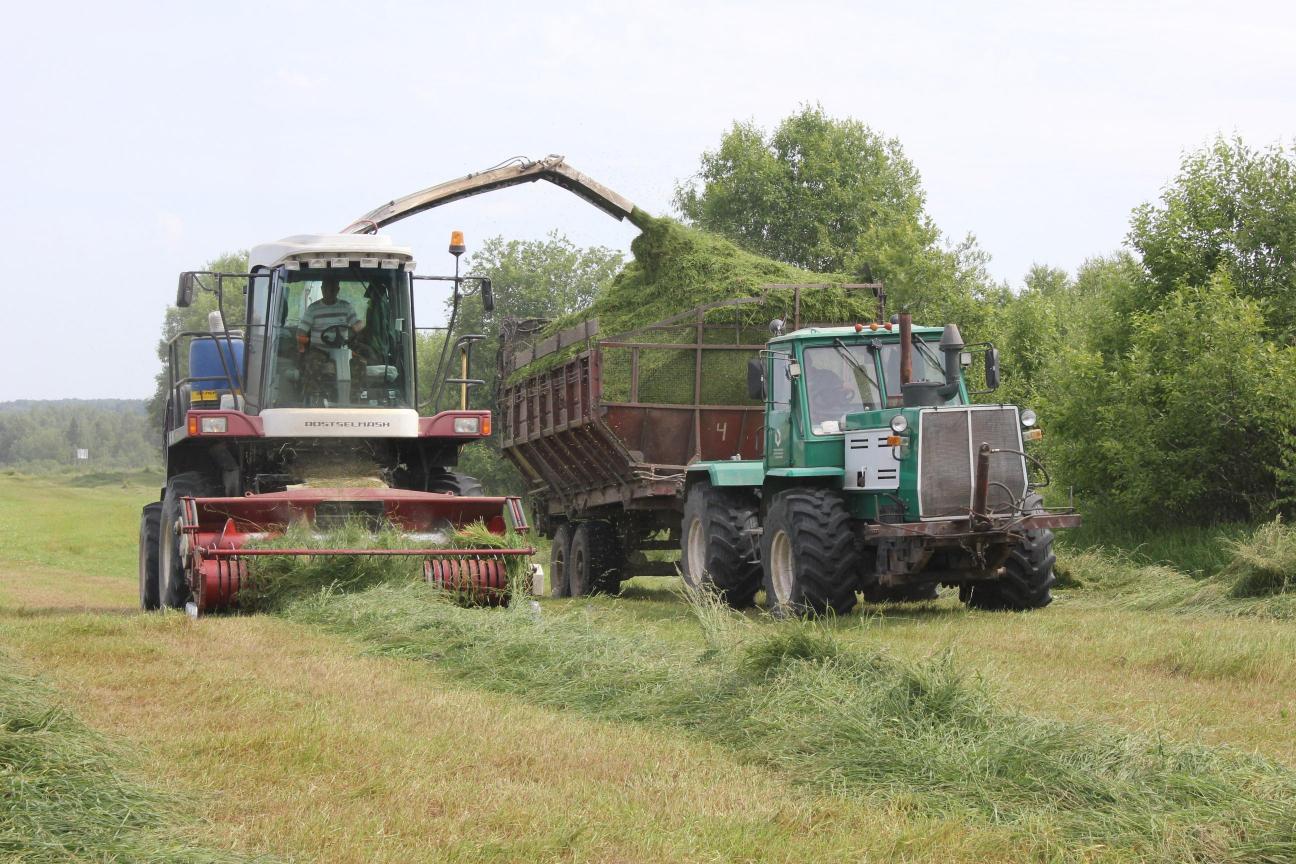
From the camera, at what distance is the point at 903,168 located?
151ft

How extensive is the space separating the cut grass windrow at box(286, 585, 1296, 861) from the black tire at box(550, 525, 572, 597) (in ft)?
34.1

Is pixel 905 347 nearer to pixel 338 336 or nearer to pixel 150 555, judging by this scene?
pixel 338 336

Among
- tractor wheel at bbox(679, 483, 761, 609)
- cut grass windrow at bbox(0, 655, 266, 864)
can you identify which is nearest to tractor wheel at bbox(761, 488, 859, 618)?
tractor wheel at bbox(679, 483, 761, 609)

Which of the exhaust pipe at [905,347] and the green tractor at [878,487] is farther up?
the exhaust pipe at [905,347]

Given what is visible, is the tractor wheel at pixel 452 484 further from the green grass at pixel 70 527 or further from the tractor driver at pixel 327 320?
the green grass at pixel 70 527

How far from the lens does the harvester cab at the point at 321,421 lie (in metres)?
11.9

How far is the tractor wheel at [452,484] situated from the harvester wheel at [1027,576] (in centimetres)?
443

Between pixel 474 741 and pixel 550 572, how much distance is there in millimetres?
15630

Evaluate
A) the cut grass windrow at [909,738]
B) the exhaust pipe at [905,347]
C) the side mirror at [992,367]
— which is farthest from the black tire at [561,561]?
the cut grass windrow at [909,738]

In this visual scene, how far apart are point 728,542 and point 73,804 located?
8906 mm

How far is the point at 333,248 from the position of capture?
41.7ft

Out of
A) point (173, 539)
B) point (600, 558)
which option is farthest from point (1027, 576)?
point (173, 539)

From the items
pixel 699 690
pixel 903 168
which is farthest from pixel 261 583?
pixel 903 168

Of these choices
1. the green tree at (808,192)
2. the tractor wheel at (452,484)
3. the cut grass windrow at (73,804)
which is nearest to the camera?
the cut grass windrow at (73,804)
